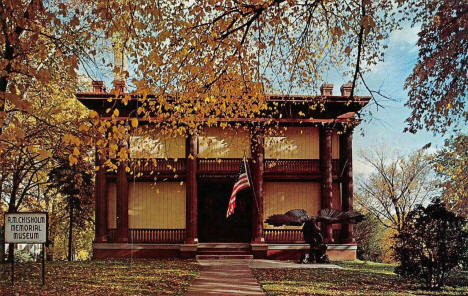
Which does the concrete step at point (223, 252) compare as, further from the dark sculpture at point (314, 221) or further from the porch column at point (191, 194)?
the dark sculpture at point (314, 221)

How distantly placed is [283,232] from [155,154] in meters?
6.98

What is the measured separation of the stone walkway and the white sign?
4.13m

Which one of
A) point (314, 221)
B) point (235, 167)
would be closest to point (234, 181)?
point (235, 167)

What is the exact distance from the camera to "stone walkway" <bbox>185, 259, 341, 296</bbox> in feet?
38.4

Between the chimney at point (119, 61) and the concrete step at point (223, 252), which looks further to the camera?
the concrete step at point (223, 252)

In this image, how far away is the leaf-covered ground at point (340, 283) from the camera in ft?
37.4

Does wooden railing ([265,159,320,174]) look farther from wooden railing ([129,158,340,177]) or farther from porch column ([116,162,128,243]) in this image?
porch column ([116,162,128,243])

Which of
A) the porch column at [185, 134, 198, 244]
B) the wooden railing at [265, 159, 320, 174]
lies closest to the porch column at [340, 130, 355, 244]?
the wooden railing at [265, 159, 320, 174]

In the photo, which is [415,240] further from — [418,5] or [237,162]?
[237,162]

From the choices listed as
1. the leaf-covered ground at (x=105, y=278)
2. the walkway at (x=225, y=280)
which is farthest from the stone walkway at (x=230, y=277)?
the leaf-covered ground at (x=105, y=278)

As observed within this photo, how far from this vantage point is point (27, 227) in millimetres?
12211

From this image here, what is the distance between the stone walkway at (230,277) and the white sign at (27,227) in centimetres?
413

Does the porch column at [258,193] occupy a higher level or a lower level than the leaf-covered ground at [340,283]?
higher

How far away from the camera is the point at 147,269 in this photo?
635 inches
